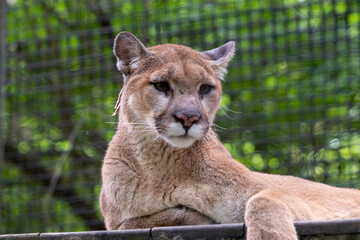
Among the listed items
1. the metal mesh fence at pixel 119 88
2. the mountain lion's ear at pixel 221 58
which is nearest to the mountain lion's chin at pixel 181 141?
the mountain lion's ear at pixel 221 58

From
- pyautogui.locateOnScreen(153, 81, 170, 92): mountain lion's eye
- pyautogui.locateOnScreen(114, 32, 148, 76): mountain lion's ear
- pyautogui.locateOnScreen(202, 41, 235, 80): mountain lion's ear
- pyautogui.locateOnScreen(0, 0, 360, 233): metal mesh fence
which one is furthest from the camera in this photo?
pyautogui.locateOnScreen(0, 0, 360, 233): metal mesh fence

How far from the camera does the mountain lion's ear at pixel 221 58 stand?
4.27 meters

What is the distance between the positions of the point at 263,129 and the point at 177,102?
12.4 ft

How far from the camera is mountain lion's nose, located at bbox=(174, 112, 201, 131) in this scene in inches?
143

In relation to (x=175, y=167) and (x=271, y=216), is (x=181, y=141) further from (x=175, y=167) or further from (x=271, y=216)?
(x=271, y=216)

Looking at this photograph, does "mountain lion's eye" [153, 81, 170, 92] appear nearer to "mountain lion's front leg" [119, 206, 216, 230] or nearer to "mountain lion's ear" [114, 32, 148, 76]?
"mountain lion's ear" [114, 32, 148, 76]

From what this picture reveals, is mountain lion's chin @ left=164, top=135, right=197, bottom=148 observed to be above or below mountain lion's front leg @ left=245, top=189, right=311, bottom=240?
above

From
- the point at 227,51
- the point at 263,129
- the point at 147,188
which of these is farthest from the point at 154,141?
the point at 263,129

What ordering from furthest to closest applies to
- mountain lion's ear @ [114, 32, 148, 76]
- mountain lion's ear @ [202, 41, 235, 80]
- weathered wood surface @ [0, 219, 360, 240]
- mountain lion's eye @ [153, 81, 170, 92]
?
1. mountain lion's ear @ [202, 41, 235, 80]
2. mountain lion's ear @ [114, 32, 148, 76]
3. mountain lion's eye @ [153, 81, 170, 92]
4. weathered wood surface @ [0, 219, 360, 240]

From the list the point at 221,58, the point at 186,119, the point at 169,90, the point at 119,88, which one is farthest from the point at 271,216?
the point at 119,88

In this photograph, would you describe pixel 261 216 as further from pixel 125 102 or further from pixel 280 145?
pixel 280 145

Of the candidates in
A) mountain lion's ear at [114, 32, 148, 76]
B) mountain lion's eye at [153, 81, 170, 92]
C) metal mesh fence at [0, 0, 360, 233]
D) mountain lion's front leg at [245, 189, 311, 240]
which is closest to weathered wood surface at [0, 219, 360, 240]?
mountain lion's front leg at [245, 189, 311, 240]

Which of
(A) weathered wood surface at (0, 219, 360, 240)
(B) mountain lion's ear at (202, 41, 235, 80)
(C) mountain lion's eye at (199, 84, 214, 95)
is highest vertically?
(B) mountain lion's ear at (202, 41, 235, 80)

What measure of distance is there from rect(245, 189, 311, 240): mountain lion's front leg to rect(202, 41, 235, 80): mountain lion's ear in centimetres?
121
